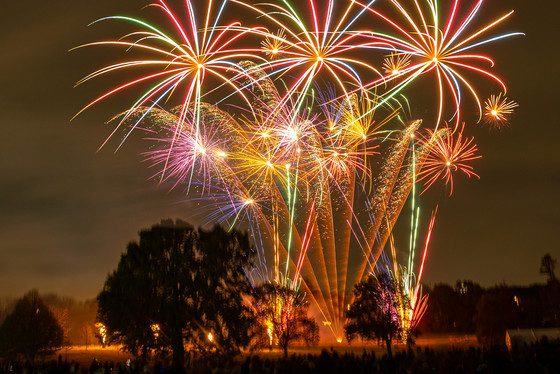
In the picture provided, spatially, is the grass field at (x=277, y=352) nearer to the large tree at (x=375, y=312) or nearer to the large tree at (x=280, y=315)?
the large tree at (x=280, y=315)

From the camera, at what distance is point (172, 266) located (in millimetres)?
30031

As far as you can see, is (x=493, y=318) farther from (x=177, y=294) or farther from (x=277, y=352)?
(x=177, y=294)

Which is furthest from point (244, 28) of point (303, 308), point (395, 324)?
point (303, 308)

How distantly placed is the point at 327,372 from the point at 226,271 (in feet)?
47.4

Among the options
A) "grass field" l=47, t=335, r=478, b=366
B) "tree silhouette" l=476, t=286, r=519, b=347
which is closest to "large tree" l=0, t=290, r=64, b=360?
"grass field" l=47, t=335, r=478, b=366

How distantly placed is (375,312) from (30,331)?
37940 millimetres

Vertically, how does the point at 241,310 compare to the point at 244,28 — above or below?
below

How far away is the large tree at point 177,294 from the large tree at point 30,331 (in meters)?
32.2

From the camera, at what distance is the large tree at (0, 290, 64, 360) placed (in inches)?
2207

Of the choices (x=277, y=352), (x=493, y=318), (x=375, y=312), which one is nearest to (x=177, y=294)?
(x=375, y=312)

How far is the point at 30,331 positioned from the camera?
57.6m

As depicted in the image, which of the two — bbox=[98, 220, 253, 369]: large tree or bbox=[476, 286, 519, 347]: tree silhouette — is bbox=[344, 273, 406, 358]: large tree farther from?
bbox=[476, 286, 519, 347]: tree silhouette

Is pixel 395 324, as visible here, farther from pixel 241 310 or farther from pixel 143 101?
pixel 143 101

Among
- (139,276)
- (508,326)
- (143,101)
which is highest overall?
(143,101)
